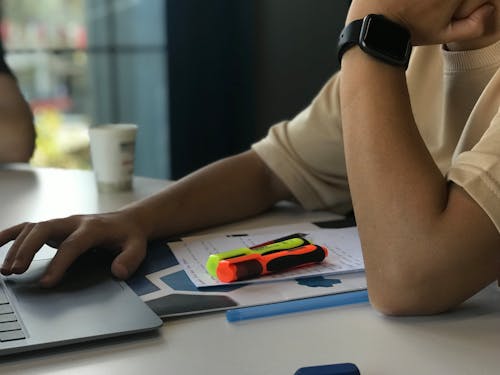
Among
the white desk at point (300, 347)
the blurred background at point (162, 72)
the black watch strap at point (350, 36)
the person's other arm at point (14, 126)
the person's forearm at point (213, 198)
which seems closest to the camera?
the white desk at point (300, 347)

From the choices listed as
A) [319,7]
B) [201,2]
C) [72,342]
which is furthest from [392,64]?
[201,2]

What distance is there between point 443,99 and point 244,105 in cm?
220

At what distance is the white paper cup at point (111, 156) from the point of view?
1.36 m

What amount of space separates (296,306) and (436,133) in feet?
1.50

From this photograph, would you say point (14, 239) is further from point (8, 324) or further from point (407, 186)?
point (407, 186)

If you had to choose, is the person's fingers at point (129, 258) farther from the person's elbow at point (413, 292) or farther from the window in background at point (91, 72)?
the window in background at point (91, 72)

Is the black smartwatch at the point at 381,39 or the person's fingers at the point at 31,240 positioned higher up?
the black smartwatch at the point at 381,39

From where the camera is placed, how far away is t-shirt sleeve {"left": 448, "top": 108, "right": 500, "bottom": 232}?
2.36ft

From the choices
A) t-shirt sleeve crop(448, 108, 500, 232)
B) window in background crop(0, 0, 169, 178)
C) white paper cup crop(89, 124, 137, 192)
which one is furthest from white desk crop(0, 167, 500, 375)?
window in background crop(0, 0, 169, 178)

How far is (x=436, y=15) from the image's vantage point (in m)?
0.86

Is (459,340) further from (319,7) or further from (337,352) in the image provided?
(319,7)

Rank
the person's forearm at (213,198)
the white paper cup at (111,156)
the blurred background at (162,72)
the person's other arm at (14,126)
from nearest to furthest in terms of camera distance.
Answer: the person's forearm at (213,198)
the white paper cup at (111,156)
the person's other arm at (14,126)
the blurred background at (162,72)

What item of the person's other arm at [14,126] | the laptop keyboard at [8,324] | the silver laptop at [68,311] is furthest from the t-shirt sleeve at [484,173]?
the person's other arm at [14,126]

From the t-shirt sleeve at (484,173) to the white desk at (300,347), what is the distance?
0.38 ft
